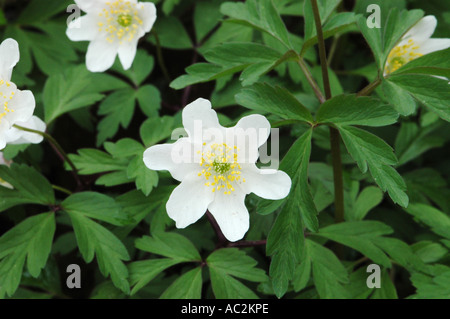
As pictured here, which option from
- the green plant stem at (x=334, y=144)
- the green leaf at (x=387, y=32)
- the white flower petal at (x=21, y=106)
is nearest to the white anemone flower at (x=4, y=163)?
the white flower petal at (x=21, y=106)

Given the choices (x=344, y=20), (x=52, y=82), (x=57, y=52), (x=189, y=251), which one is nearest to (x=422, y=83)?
(x=344, y=20)

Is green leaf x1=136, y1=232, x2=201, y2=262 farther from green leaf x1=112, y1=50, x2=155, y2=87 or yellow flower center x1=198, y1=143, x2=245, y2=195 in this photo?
green leaf x1=112, y1=50, x2=155, y2=87

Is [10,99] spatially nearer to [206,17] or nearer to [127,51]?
[127,51]

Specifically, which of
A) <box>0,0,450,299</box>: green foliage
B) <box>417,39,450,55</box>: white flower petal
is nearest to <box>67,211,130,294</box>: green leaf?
<box>0,0,450,299</box>: green foliage

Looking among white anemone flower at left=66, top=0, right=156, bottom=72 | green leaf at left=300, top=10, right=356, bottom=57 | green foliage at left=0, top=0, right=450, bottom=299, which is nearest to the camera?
green foliage at left=0, top=0, right=450, bottom=299

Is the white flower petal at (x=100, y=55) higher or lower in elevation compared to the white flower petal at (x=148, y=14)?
lower

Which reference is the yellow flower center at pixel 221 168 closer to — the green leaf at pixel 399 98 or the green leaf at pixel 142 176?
the green leaf at pixel 142 176

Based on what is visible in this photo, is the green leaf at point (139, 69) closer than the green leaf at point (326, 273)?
No
